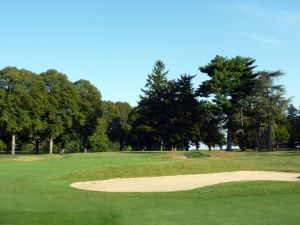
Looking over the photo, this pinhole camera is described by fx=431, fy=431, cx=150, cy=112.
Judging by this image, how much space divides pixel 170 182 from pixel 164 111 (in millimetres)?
62831

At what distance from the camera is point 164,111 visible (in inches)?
3413

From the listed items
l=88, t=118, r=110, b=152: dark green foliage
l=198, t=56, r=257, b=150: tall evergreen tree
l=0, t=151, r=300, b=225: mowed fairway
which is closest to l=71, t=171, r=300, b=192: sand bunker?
l=0, t=151, r=300, b=225: mowed fairway

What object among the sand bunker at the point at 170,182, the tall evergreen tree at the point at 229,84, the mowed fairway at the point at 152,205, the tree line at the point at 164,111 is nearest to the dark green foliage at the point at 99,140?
the tree line at the point at 164,111

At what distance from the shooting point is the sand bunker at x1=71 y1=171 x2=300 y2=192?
836 inches

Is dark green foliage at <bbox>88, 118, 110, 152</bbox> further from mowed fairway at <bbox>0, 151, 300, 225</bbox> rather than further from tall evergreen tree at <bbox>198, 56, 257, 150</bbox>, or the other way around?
mowed fairway at <bbox>0, 151, 300, 225</bbox>

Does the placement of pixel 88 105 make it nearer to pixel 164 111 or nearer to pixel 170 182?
pixel 164 111

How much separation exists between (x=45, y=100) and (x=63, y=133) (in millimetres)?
9811

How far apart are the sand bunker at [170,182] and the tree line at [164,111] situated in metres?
39.5

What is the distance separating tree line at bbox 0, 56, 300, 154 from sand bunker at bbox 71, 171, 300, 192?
3946 cm

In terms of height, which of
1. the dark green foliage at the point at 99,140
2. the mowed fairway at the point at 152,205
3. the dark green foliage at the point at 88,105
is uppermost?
the dark green foliage at the point at 88,105

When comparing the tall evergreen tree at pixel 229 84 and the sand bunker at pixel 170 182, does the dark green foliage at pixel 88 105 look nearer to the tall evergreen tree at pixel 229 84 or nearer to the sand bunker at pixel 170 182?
the tall evergreen tree at pixel 229 84

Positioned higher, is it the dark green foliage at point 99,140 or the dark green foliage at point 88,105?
the dark green foliage at point 88,105

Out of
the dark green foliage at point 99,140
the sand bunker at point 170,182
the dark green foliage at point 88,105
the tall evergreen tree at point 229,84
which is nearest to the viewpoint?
the sand bunker at point 170,182

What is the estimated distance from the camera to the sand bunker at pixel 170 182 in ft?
69.7
